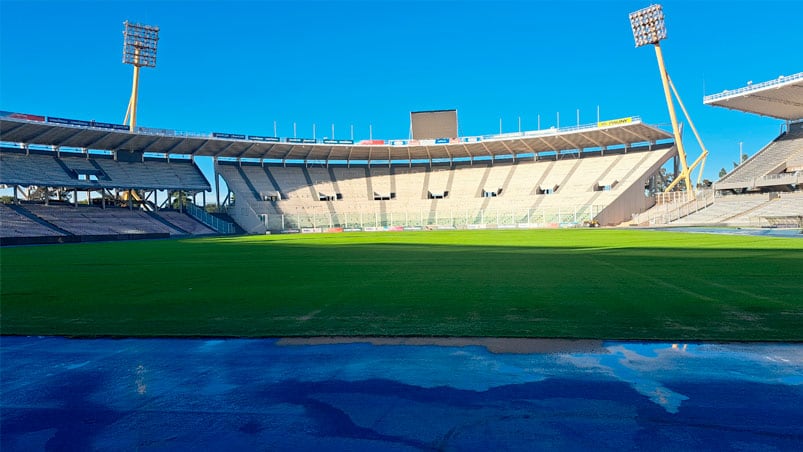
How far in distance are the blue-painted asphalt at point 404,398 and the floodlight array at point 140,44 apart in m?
60.0

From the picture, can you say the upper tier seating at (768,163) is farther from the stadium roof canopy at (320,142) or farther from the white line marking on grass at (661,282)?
the white line marking on grass at (661,282)

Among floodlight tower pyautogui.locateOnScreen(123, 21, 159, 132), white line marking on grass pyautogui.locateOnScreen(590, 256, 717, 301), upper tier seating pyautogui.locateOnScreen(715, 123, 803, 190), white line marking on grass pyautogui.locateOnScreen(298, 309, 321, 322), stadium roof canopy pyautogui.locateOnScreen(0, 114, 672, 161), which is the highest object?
floodlight tower pyautogui.locateOnScreen(123, 21, 159, 132)

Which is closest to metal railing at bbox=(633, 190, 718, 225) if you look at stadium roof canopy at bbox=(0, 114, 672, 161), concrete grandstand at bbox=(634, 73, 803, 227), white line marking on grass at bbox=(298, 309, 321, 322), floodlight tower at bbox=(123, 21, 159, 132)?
concrete grandstand at bbox=(634, 73, 803, 227)

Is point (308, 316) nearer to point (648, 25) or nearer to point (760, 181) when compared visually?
point (760, 181)

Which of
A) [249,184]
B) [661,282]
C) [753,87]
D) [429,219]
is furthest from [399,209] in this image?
[661,282]

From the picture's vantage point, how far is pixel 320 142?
63312 mm

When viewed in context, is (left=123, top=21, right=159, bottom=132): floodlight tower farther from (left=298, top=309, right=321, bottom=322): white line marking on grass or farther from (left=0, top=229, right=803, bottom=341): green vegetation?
(left=298, top=309, right=321, bottom=322): white line marking on grass

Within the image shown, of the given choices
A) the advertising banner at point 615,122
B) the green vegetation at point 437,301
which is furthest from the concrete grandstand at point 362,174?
the green vegetation at point 437,301

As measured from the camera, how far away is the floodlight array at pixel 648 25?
52375mm

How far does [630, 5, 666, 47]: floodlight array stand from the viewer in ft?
172

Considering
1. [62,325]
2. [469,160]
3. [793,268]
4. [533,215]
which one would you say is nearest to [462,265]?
[793,268]

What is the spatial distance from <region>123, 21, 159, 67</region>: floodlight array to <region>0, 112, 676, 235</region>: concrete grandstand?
9316mm

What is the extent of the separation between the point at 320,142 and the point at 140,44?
23.2 m

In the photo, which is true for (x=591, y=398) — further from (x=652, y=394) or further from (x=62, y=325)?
(x=62, y=325)
